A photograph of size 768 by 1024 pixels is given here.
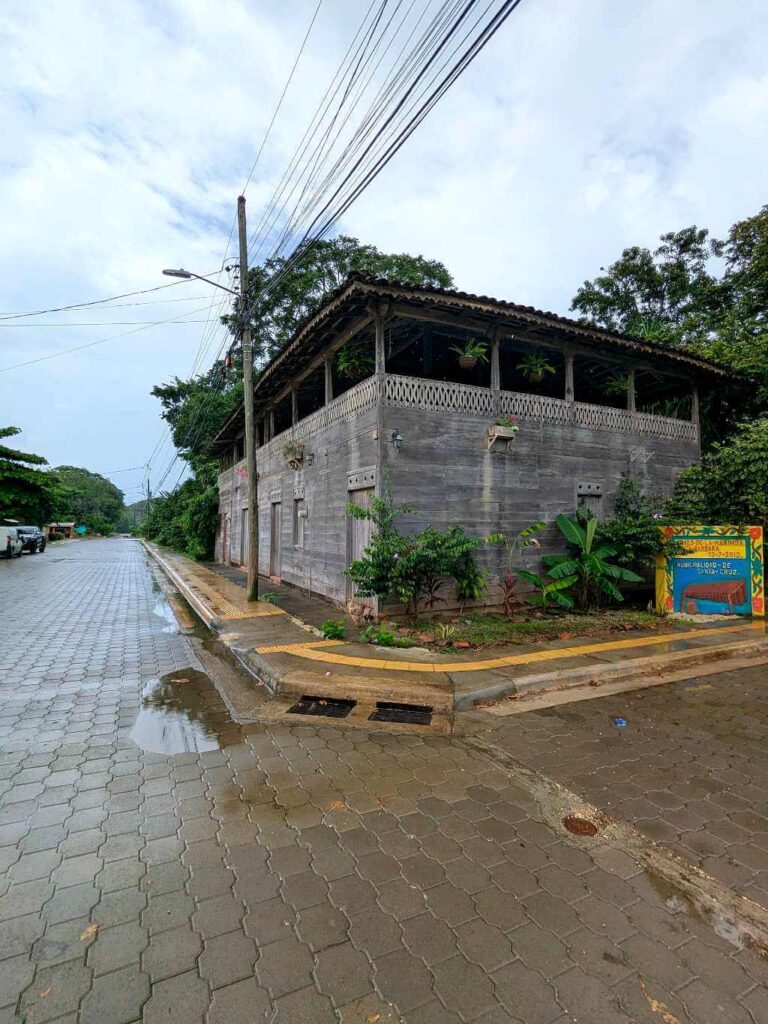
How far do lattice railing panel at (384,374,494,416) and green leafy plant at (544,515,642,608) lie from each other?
2.77 m

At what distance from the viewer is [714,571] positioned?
29.6 ft

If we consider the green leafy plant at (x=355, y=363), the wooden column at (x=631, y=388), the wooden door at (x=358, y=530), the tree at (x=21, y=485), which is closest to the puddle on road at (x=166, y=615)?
the wooden door at (x=358, y=530)

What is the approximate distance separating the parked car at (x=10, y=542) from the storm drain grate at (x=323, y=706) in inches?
1085

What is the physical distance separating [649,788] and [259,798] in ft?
8.78

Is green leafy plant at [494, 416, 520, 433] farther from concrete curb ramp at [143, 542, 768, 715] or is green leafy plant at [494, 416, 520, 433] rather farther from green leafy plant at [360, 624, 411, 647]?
green leafy plant at [360, 624, 411, 647]

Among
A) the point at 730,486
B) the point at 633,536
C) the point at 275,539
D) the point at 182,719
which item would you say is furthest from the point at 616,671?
the point at 275,539

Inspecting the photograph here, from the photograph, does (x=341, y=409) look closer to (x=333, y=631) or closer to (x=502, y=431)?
(x=502, y=431)

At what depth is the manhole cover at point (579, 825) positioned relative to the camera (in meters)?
2.82

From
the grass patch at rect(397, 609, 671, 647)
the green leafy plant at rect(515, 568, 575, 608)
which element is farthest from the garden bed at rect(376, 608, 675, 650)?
the green leafy plant at rect(515, 568, 575, 608)

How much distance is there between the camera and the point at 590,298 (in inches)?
876

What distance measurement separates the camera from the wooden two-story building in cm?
847

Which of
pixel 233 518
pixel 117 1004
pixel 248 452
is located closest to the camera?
pixel 117 1004

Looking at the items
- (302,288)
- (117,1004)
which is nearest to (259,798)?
(117,1004)

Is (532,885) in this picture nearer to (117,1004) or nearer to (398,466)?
(117,1004)
